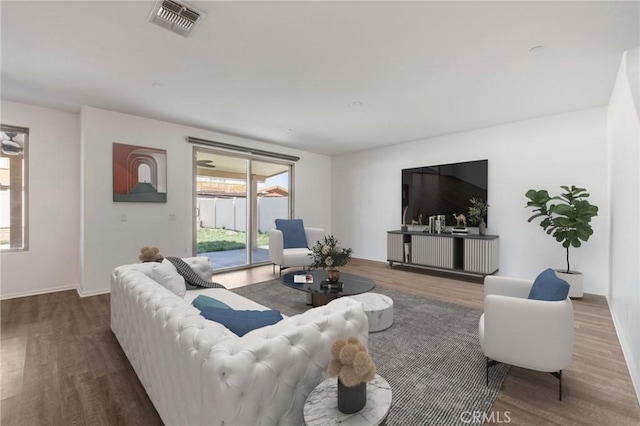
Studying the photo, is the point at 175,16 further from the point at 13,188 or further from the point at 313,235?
the point at 313,235

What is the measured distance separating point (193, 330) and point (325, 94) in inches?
123

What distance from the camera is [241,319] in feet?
4.61


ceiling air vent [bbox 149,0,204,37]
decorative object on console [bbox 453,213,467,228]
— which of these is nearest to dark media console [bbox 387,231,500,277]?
decorative object on console [bbox 453,213,467,228]

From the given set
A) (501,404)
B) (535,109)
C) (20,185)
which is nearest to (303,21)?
(501,404)

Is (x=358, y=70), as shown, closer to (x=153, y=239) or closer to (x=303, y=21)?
(x=303, y=21)

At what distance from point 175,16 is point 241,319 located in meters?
2.20

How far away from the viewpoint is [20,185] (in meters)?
4.02

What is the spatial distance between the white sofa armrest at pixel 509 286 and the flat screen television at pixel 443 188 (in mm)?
2878

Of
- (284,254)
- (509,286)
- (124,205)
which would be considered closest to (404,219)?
(284,254)

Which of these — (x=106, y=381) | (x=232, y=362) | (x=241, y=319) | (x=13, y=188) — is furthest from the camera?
(x=13, y=188)

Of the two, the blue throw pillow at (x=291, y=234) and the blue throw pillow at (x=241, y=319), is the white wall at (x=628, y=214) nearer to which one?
the blue throw pillow at (x=241, y=319)

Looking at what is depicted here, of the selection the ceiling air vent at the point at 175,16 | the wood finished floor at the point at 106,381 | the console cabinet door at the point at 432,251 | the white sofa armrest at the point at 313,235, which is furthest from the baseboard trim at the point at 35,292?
the console cabinet door at the point at 432,251

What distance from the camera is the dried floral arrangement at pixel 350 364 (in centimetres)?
107

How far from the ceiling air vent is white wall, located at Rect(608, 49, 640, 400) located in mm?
3359
